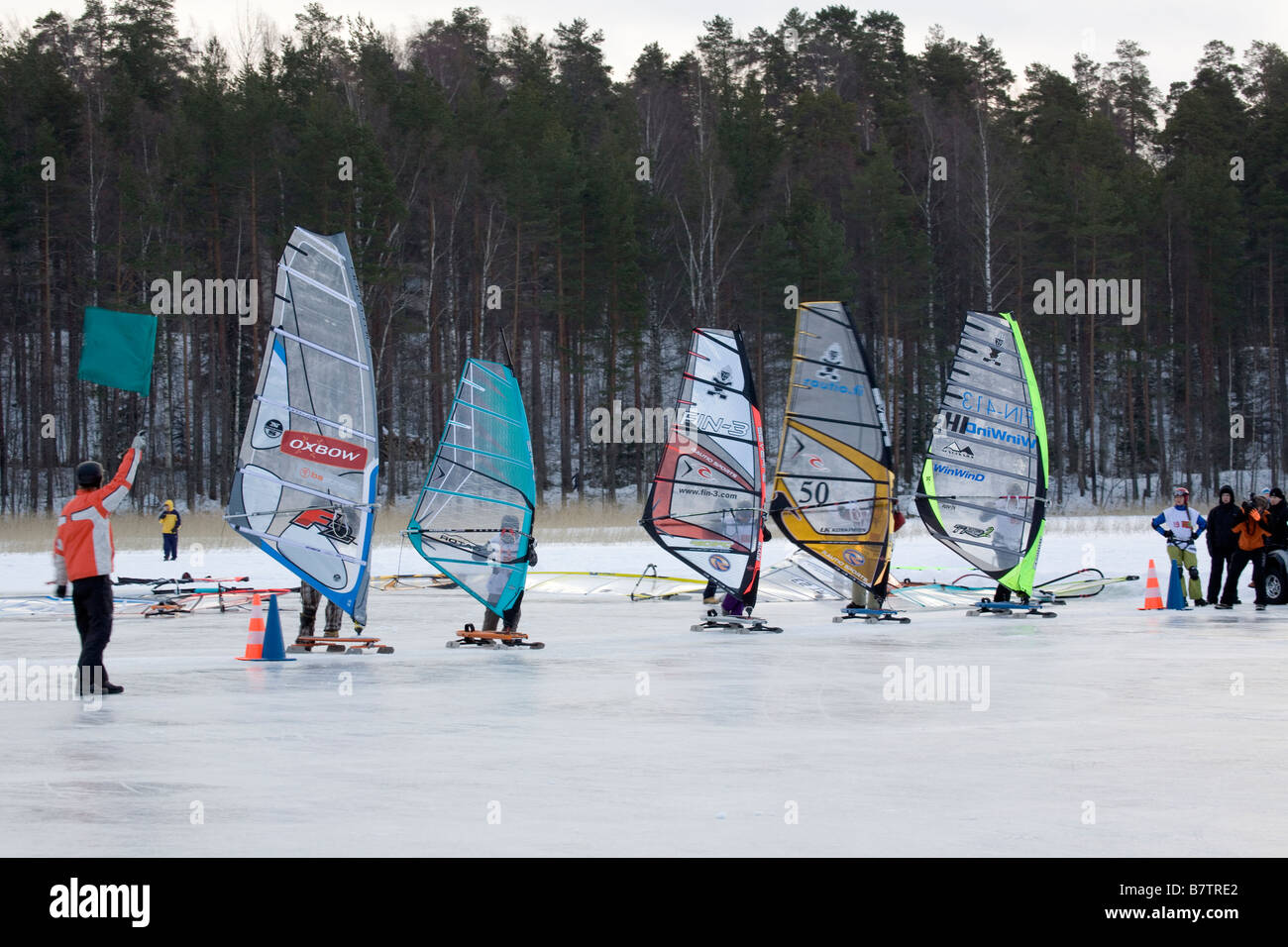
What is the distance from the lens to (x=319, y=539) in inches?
499

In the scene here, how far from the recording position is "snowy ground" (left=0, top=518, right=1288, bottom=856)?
548cm

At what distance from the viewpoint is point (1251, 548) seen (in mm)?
17406

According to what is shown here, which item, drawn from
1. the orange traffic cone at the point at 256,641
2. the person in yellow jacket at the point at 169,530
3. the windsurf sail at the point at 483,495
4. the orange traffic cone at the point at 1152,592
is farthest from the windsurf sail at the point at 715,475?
the person in yellow jacket at the point at 169,530

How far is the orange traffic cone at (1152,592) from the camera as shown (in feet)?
57.6

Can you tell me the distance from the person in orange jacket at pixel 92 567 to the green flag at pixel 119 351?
7261mm

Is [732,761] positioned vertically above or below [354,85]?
below

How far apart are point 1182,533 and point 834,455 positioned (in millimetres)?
4948

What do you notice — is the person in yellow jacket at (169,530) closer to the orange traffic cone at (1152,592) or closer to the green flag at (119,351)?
the green flag at (119,351)

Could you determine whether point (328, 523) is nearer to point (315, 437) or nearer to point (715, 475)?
point (315, 437)

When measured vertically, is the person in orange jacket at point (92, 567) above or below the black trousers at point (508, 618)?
above

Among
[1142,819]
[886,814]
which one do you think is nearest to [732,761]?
[886,814]

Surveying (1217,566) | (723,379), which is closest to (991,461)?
(1217,566)
